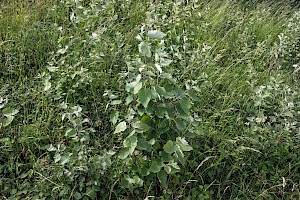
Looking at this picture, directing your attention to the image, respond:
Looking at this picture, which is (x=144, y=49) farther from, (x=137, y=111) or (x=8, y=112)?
(x=8, y=112)

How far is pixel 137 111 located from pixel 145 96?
21 cm

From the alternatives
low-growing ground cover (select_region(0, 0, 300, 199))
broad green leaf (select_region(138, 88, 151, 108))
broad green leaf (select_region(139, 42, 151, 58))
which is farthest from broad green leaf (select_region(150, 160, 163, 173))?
broad green leaf (select_region(139, 42, 151, 58))

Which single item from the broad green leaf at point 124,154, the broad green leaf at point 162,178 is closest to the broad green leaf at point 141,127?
the broad green leaf at point 124,154

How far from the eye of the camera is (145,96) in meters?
2.03

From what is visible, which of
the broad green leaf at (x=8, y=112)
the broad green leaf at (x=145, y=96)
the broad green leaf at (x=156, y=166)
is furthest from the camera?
the broad green leaf at (x=8, y=112)

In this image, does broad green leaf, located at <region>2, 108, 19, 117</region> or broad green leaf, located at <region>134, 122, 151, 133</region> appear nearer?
broad green leaf, located at <region>134, 122, 151, 133</region>

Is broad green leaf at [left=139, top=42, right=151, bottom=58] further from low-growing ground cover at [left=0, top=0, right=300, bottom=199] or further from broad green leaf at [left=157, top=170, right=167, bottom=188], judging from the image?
broad green leaf at [left=157, top=170, right=167, bottom=188]

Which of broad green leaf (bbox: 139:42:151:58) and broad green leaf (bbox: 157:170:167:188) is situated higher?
broad green leaf (bbox: 139:42:151:58)

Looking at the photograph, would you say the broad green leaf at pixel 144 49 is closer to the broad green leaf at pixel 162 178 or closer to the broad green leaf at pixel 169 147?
the broad green leaf at pixel 169 147

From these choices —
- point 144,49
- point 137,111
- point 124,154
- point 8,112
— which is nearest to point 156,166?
point 124,154

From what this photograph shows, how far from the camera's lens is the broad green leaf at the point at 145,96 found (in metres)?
2.01

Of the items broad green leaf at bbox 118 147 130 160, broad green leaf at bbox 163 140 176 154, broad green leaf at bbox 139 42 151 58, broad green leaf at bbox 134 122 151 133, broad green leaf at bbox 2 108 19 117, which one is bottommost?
broad green leaf at bbox 118 147 130 160

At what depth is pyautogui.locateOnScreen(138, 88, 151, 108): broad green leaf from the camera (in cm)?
201

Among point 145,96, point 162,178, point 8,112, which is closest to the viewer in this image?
point 145,96
